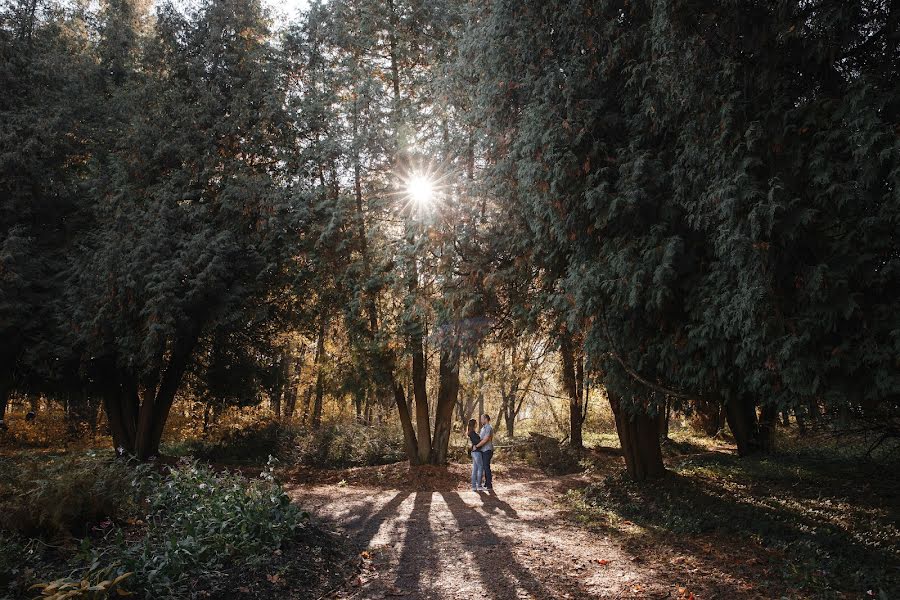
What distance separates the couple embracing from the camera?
11.1 meters

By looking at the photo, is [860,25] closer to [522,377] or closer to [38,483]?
[38,483]

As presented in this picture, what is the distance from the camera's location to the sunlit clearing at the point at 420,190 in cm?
1066

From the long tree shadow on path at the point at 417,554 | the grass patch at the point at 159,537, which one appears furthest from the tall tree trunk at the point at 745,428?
the grass patch at the point at 159,537

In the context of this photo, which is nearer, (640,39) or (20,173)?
(640,39)

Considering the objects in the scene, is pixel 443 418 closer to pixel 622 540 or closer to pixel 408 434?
pixel 408 434

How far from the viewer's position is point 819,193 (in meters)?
5.07

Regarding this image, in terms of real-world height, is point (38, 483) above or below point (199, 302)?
below

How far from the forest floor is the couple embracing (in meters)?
0.34

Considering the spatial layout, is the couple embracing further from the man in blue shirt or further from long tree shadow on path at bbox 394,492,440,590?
long tree shadow on path at bbox 394,492,440,590

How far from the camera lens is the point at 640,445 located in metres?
10.3

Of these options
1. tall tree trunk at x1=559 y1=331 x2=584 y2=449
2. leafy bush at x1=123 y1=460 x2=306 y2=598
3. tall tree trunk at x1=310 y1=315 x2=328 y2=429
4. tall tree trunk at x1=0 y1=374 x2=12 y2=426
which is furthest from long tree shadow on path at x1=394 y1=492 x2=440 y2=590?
tall tree trunk at x1=0 y1=374 x2=12 y2=426

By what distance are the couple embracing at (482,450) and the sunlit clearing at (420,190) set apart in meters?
4.45

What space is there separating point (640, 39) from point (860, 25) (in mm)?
2415

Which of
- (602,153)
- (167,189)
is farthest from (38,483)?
(167,189)
